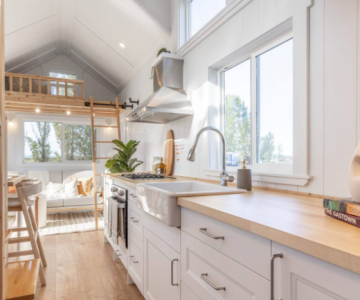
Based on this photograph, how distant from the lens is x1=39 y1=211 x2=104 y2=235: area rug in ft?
13.8

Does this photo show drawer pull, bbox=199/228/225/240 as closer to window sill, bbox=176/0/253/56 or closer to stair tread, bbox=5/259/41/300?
stair tread, bbox=5/259/41/300

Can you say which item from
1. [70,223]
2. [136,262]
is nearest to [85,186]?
[70,223]

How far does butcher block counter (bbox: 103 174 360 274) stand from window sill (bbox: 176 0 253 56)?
1564 mm

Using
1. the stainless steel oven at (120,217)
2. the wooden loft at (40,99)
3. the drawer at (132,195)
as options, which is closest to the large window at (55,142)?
the wooden loft at (40,99)

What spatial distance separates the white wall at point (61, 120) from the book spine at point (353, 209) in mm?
6133

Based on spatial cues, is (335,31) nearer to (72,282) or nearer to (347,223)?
(347,223)

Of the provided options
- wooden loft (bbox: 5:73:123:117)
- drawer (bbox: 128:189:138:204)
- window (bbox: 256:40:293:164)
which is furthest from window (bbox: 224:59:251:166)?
Result: wooden loft (bbox: 5:73:123:117)

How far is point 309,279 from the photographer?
0.69 metres

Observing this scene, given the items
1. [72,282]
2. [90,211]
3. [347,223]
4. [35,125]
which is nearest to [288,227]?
[347,223]

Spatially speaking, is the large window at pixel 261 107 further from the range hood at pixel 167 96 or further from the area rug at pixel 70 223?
the area rug at pixel 70 223

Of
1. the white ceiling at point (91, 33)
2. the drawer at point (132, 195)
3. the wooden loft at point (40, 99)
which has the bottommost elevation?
the drawer at point (132, 195)

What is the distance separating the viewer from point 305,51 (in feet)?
4.96

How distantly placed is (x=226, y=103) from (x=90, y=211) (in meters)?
4.21

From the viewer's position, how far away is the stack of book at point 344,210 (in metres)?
0.80
